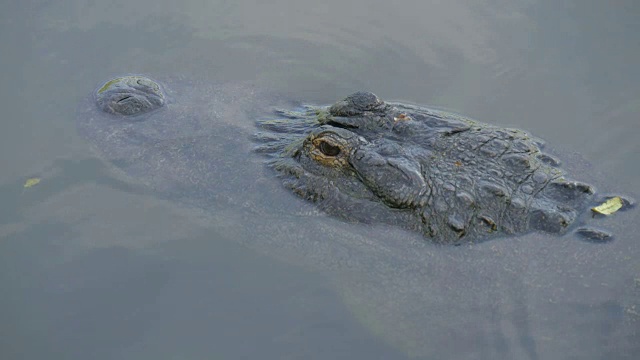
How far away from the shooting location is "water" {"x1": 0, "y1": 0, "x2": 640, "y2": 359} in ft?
14.8

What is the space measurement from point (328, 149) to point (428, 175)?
2.42 ft

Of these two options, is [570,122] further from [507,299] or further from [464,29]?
[507,299]

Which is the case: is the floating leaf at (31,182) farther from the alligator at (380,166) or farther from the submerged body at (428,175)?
the submerged body at (428,175)

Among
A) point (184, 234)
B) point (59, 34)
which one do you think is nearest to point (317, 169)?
point (184, 234)

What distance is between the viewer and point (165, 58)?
7.47 m

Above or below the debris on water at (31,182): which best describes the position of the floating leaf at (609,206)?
above

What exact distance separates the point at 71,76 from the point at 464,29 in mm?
4216

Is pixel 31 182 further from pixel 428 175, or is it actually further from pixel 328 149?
pixel 428 175

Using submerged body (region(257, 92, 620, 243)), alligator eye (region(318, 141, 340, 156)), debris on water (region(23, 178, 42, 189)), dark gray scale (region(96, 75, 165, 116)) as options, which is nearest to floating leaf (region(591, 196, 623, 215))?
submerged body (region(257, 92, 620, 243))

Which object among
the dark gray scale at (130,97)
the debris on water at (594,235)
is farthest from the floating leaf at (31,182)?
the debris on water at (594,235)

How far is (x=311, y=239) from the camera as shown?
4.99 m

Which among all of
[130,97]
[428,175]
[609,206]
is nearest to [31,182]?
[130,97]

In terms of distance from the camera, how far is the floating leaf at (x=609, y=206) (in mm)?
4891

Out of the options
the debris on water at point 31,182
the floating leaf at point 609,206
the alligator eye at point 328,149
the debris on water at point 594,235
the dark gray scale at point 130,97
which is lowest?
the debris on water at point 31,182
